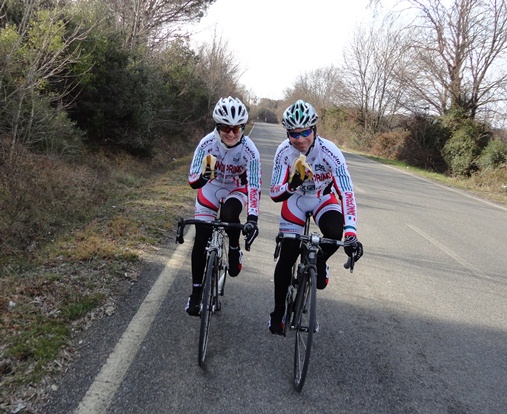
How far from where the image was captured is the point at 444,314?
14.0 feet

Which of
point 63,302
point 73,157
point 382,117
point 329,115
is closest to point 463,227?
point 63,302

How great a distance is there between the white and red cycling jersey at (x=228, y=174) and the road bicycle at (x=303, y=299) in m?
0.60

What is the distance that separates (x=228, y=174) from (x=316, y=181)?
84cm

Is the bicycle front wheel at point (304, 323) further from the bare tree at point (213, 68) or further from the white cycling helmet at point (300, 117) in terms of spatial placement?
the bare tree at point (213, 68)

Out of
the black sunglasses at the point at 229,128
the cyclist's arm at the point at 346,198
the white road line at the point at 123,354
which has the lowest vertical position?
the white road line at the point at 123,354

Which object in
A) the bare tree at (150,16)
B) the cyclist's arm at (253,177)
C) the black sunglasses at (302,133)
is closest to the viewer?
the black sunglasses at (302,133)

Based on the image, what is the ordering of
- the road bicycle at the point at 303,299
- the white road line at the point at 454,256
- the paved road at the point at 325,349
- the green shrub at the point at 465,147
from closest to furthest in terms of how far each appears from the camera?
the paved road at the point at 325,349 → the road bicycle at the point at 303,299 → the white road line at the point at 454,256 → the green shrub at the point at 465,147

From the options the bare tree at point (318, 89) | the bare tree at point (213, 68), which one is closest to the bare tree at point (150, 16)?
the bare tree at point (213, 68)

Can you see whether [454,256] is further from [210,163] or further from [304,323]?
[210,163]

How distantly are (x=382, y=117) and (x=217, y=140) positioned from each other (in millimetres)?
36215

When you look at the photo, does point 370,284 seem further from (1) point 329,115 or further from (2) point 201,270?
(1) point 329,115

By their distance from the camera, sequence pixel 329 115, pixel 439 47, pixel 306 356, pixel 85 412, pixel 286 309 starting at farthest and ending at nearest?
pixel 329 115 → pixel 439 47 → pixel 286 309 → pixel 306 356 → pixel 85 412

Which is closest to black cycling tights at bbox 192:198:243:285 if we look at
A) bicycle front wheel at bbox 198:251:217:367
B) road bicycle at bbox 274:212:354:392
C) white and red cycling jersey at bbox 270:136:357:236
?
bicycle front wheel at bbox 198:251:217:367

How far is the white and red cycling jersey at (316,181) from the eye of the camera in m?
3.25
